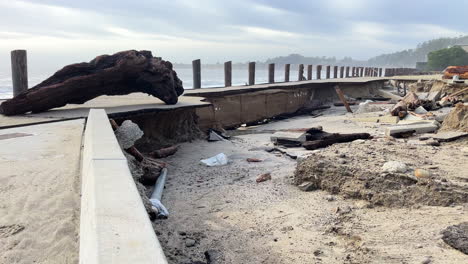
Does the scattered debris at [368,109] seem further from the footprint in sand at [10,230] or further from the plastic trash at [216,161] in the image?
the footprint in sand at [10,230]

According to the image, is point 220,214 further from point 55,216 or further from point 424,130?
point 424,130

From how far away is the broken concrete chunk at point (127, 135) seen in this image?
234 inches

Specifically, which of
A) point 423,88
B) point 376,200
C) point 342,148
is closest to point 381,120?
point 342,148

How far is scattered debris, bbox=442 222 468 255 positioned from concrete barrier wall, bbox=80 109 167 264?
109 inches

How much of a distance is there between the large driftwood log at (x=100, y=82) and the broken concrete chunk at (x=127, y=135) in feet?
8.19

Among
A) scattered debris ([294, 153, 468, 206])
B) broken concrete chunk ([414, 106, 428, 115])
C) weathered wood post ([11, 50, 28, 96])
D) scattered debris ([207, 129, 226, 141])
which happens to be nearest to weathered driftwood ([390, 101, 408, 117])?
broken concrete chunk ([414, 106, 428, 115])

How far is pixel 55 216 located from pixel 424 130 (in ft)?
27.5

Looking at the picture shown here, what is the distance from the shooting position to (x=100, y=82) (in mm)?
8328

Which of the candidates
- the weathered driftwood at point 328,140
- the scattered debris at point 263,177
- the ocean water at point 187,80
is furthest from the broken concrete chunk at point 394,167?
the ocean water at point 187,80

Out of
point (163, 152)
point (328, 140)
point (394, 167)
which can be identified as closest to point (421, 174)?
point (394, 167)

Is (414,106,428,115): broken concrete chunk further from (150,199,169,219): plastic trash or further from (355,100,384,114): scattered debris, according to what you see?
(150,199,169,219): plastic trash

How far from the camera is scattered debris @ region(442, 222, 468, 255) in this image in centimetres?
345

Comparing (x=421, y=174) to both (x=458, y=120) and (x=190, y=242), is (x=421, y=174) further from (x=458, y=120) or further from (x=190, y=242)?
(x=458, y=120)

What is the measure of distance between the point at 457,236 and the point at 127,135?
439 cm
